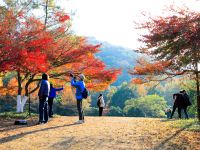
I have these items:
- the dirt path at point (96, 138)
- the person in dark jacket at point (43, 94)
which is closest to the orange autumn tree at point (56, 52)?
the person in dark jacket at point (43, 94)

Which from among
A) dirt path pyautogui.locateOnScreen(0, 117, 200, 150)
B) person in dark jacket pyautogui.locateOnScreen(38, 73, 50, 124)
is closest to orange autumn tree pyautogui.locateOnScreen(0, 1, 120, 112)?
person in dark jacket pyautogui.locateOnScreen(38, 73, 50, 124)

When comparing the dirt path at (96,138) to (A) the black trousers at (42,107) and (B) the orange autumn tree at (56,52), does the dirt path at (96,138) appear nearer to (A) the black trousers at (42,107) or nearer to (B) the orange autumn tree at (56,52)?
(A) the black trousers at (42,107)

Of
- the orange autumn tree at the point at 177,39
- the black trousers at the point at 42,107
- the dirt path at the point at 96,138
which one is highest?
the orange autumn tree at the point at 177,39

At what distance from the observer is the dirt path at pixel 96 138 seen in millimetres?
10703

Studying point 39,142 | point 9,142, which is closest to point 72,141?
point 39,142

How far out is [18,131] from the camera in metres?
13.2

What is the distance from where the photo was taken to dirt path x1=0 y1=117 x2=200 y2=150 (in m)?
10.7

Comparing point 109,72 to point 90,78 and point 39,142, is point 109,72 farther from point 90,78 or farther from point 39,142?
point 39,142

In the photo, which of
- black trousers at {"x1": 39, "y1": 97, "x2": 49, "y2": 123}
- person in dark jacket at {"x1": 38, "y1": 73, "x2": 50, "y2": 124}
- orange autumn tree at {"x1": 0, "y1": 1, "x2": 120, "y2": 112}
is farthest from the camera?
orange autumn tree at {"x1": 0, "y1": 1, "x2": 120, "y2": 112}

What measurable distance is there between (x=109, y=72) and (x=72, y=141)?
12436mm

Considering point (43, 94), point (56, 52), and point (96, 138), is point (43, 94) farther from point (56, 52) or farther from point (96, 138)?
point (56, 52)

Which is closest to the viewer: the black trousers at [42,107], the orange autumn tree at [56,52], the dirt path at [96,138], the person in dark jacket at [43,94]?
the dirt path at [96,138]

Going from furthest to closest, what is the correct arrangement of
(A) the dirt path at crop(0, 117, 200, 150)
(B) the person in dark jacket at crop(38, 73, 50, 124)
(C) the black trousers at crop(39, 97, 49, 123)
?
(C) the black trousers at crop(39, 97, 49, 123) → (B) the person in dark jacket at crop(38, 73, 50, 124) → (A) the dirt path at crop(0, 117, 200, 150)

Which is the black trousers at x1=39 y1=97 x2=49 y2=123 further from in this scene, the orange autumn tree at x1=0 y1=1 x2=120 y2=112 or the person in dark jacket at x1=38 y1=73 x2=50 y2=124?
the orange autumn tree at x1=0 y1=1 x2=120 y2=112
